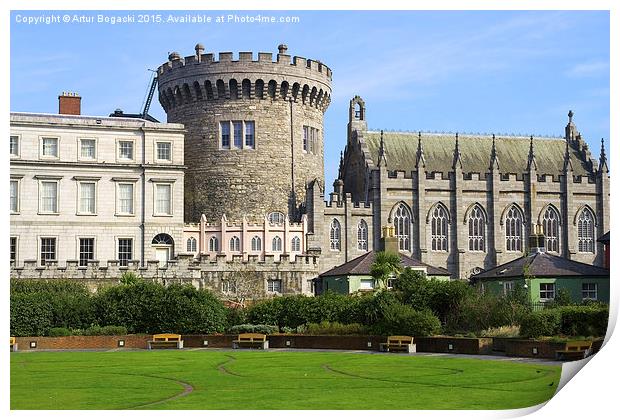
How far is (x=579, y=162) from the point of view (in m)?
79.8

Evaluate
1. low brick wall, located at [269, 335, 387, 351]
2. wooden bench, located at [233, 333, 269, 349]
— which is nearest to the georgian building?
wooden bench, located at [233, 333, 269, 349]

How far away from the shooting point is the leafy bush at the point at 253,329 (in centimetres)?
4319

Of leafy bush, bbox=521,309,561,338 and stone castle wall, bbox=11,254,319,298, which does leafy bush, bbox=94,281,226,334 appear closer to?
stone castle wall, bbox=11,254,319,298

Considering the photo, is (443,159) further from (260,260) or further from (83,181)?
(83,181)

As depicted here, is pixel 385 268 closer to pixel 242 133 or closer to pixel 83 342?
pixel 83 342

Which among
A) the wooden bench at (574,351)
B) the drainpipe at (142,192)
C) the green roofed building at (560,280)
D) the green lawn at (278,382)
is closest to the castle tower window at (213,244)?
the drainpipe at (142,192)

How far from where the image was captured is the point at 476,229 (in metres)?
74.2

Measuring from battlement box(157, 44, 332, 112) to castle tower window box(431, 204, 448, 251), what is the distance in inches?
442

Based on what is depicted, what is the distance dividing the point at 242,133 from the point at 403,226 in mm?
11968

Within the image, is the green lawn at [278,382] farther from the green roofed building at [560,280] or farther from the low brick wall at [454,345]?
the green roofed building at [560,280]

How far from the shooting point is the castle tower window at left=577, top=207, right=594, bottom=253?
7562 cm

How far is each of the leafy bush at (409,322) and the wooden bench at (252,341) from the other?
14.1ft

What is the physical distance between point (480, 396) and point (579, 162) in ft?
184
